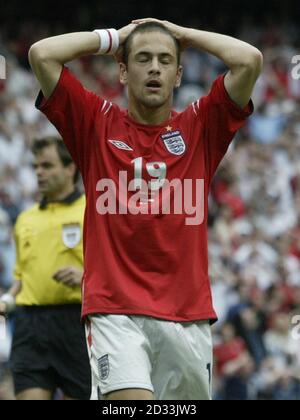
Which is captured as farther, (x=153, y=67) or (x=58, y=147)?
(x=58, y=147)

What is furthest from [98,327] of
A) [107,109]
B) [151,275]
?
[107,109]

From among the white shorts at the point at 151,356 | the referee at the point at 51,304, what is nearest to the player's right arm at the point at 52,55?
the white shorts at the point at 151,356

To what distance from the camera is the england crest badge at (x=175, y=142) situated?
6.36m

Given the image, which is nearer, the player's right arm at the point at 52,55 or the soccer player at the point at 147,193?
the soccer player at the point at 147,193

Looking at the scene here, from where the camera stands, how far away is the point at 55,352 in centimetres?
838

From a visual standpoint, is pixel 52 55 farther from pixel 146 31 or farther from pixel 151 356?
pixel 151 356

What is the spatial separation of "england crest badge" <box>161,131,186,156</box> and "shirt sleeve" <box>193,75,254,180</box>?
0.14m

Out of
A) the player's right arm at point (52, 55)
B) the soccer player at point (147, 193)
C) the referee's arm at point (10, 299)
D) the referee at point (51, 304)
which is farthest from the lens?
the referee at point (51, 304)

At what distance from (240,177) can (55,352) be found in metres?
9.55

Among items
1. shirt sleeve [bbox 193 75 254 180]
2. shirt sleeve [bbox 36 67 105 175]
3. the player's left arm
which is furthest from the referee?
the player's left arm

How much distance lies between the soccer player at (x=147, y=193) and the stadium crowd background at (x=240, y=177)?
5.45 metres

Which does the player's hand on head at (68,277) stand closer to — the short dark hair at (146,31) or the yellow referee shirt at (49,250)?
the yellow referee shirt at (49,250)

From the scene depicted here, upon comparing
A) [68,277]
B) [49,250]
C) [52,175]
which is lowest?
[68,277]

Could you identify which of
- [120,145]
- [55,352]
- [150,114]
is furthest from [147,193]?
[55,352]
